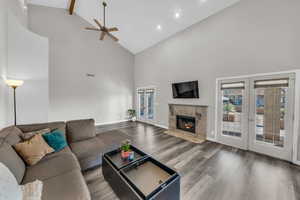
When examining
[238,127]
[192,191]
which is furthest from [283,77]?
[192,191]

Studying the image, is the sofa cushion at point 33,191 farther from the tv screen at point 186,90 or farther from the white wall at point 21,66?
the tv screen at point 186,90

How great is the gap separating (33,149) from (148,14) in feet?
16.0

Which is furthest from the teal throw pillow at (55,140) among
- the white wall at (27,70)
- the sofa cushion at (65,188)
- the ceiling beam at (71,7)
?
the ceiling beam at (71,7)

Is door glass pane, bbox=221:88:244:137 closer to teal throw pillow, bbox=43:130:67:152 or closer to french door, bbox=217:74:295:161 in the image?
french door, bbox=217:74:295:161

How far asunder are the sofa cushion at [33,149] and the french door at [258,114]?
428 centimetres

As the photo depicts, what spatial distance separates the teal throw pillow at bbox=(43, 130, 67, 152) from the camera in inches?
82.7

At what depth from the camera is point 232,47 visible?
3.40 m

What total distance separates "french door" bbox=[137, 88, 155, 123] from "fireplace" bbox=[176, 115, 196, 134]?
5.46 ft

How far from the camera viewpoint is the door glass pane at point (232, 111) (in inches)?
131

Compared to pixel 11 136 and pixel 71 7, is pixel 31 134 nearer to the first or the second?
pixel 11 136

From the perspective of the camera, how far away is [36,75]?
354 centimetres

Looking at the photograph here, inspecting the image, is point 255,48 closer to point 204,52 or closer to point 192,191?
point 204,52

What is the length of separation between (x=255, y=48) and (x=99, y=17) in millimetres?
5688

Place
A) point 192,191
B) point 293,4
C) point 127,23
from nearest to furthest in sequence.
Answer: point 192,191 → point 293,4 → point 127,23
